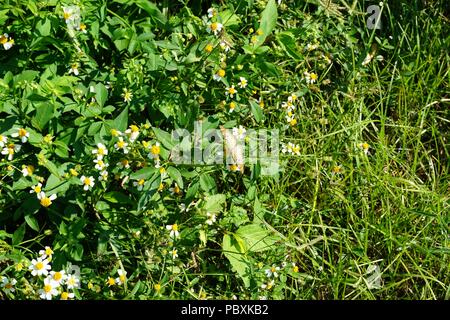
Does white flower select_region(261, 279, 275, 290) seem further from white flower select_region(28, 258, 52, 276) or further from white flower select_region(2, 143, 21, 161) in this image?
white flower select_region(2, 143, 21, 161)

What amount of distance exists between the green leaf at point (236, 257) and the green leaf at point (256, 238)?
0.04 metres

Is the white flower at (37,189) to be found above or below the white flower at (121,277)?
above

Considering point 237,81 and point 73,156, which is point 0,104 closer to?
point 73,156

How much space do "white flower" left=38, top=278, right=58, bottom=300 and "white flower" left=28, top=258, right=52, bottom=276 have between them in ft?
0.10

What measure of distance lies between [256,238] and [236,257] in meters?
0.12

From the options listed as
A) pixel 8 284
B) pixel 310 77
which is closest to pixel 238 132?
pixel 310 77

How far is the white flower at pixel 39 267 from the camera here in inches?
84.8

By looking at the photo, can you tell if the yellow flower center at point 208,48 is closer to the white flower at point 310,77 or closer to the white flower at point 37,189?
the white flower at point 310,77

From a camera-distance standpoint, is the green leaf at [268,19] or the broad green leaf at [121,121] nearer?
the broad green leaf at [121,121]

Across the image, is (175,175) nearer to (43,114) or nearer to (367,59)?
(43,114)

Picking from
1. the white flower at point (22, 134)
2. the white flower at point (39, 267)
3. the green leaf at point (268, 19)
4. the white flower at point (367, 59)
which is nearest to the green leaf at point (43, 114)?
the white flower at point (22, 134)

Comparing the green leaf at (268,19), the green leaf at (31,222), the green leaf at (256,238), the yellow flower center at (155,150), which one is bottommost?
the green leaf at (256,238)

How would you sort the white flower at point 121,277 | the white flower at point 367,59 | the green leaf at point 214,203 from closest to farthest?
the white flower at point 121,277 < the green leaf at point 214,203 < the white flower at point 367,59

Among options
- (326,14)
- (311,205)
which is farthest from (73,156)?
(326,14)
